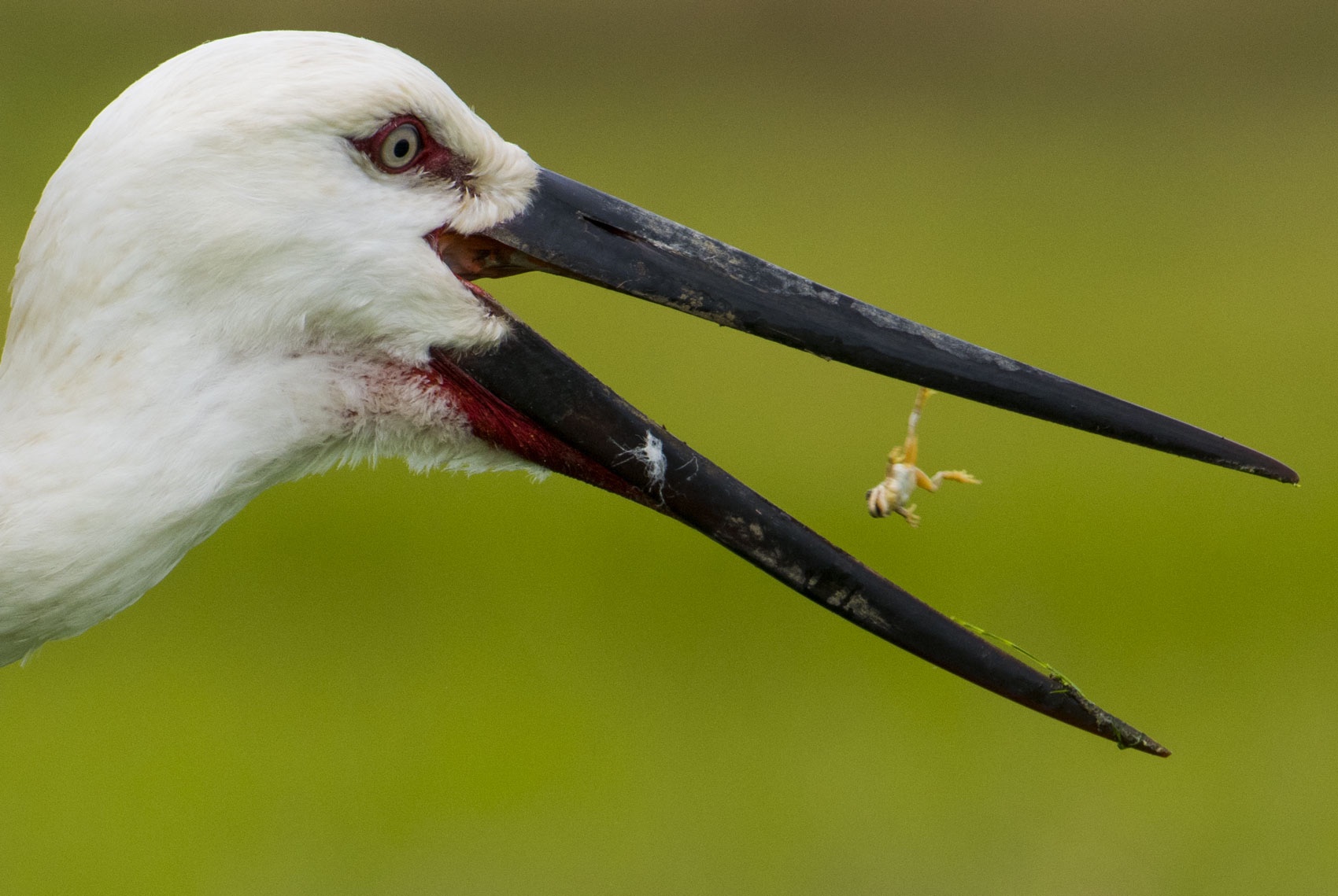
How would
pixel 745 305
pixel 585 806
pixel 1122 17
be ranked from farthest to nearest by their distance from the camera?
1. pixel 1122 17
2. pixel 585 806
3. pixel 745 305

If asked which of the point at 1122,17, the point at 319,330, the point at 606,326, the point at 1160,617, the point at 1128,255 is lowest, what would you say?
the point at 319,330

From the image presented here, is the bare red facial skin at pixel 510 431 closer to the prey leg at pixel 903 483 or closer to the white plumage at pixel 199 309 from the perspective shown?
the white plumage at pixel 199 309

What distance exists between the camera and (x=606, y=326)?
29.7 feet

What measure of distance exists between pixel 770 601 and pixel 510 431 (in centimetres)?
475

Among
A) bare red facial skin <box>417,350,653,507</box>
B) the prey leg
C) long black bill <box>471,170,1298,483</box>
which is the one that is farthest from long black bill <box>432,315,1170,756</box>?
the prey leg

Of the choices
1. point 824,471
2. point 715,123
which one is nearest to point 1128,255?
point 715,123

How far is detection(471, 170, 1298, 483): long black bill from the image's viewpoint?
6.25ft

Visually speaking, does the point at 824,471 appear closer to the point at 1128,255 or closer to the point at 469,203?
the point at 1128,255

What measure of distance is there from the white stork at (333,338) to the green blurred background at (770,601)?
110 inches

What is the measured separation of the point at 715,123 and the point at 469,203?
1116 centimetres

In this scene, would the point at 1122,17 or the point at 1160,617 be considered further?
the point at 1122,17

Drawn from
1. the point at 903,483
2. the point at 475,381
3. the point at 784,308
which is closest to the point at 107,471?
the point at 475,381

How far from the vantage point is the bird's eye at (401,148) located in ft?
5.97

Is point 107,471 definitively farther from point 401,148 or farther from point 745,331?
point 745,331
